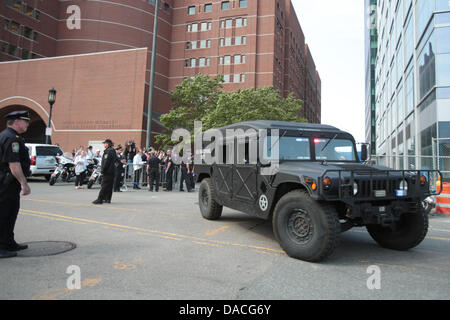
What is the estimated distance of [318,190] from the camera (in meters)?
3.90

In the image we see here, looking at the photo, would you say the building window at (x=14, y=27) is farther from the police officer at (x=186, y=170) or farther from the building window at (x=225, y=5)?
the police officer at (x=186, y=170)

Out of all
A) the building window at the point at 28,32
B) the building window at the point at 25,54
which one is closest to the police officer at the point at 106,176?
the building window at the point at 25,54

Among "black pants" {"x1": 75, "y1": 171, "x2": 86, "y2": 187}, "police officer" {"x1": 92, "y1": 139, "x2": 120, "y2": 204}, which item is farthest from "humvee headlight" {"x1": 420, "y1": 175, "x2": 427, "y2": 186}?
"black pants" {"x1": 75, "y1": 171, "x2": 86, "y2": 187}

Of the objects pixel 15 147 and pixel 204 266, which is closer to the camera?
pixel 204 266

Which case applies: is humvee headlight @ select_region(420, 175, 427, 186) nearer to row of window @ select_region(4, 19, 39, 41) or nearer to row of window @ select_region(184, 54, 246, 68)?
row of window @ select_region(184, 54, 246, 68)

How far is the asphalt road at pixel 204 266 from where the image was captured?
314 cm

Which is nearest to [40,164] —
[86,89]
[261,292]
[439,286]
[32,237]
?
[32,237]

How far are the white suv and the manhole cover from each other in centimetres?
1209

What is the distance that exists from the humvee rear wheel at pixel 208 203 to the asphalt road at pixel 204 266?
0.56 m

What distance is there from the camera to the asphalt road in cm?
314

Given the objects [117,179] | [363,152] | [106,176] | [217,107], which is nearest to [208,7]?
[217,107]

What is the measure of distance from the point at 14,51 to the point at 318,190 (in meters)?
53.4

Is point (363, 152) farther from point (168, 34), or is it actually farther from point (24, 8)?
point (24, 8)

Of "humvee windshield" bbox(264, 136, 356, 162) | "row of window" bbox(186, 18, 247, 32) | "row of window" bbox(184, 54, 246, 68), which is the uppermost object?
"row of window" bbox(186, 18, 247, 32)
